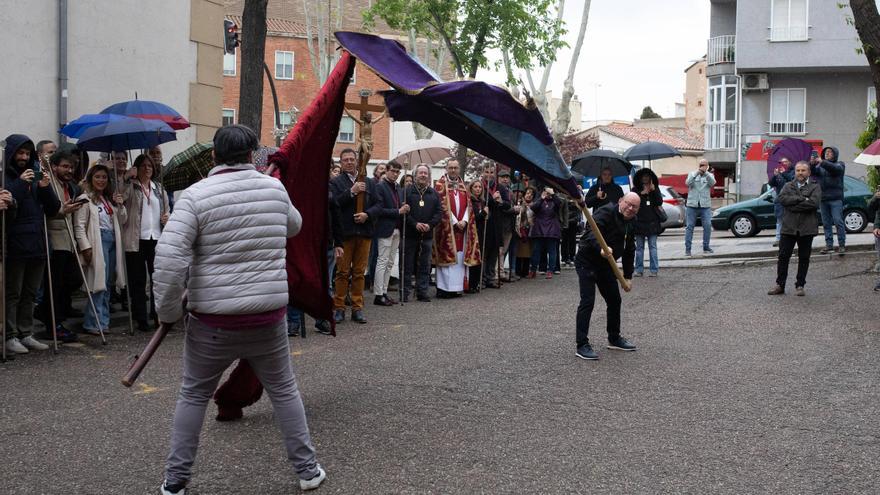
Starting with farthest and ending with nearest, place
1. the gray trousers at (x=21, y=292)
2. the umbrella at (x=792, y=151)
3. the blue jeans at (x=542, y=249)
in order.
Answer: the umbrella at (x=792, y=151) → the blue jeans at (x=542, y=249) → the gray trousers at (x=21, y=292)

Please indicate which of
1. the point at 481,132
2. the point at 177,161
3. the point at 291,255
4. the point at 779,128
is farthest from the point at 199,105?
the point at 779,128

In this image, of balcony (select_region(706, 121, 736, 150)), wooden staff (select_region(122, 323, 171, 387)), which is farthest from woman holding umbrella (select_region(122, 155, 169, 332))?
balcony (select_region(706, 121, 736, 150))

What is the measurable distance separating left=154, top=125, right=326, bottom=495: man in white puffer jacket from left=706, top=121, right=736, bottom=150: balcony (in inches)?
1652

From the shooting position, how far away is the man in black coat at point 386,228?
42.0 feet

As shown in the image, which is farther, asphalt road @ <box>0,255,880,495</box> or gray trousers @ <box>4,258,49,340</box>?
gray trousers @ <box>4,258,49,340</box>

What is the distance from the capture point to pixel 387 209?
499 inches

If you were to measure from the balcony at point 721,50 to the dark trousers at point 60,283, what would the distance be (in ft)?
132

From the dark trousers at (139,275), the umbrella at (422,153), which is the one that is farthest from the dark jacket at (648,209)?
the dark trousers at (139,275)

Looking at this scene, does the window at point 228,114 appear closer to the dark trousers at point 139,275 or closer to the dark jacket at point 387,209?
the dark jacket at point 387,209

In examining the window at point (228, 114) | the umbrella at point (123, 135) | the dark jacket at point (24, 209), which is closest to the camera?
the dark jacket at point (24, 209)

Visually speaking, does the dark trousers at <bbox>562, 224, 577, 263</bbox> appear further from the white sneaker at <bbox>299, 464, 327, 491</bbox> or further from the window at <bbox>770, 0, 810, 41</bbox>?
the window at <bbox>770, 0, 810, 41</bbox>

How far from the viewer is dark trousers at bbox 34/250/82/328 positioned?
32.3ft

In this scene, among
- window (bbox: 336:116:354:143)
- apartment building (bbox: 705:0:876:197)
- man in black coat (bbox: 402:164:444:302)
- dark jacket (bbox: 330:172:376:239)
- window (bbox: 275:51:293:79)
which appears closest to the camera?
dark jacket (bbox: 330:172:376:239)

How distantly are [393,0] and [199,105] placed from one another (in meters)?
10.6
